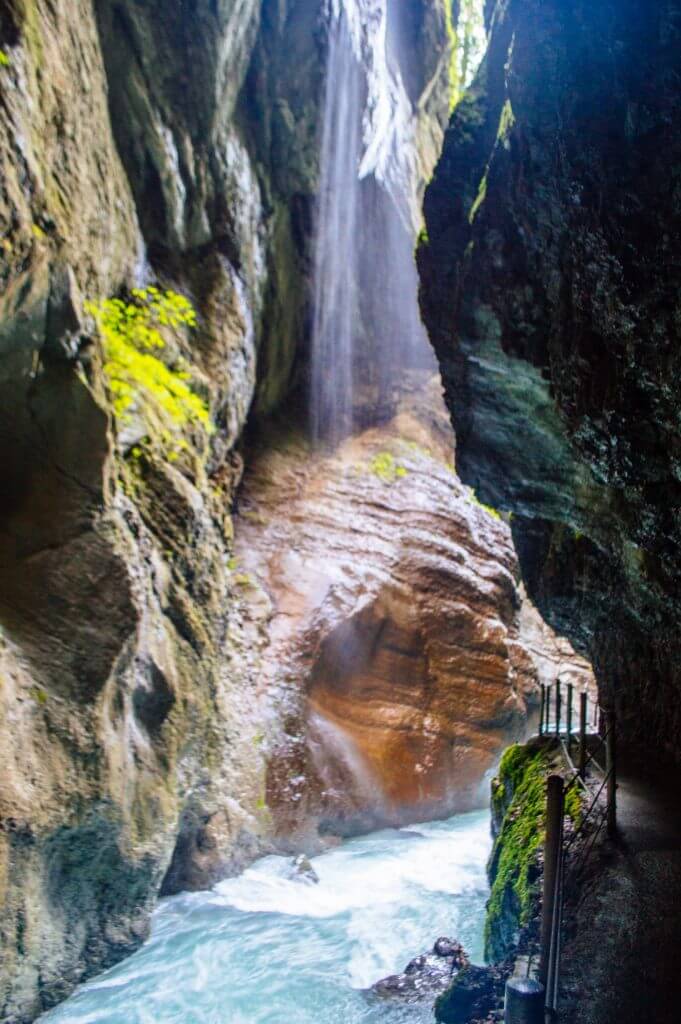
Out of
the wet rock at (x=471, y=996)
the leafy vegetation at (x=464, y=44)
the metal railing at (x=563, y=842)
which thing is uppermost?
the leafy vegetation at (x=464, y=44)

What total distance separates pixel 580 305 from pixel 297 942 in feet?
24.7

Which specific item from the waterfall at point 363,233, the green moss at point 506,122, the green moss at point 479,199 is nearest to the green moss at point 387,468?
the waterfall at point 363,233

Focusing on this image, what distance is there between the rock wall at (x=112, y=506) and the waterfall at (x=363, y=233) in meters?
3.88

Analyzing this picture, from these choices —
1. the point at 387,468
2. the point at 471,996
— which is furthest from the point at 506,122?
the point at 387,468

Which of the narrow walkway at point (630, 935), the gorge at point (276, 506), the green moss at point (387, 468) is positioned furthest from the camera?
the green moss at point (387, 468)

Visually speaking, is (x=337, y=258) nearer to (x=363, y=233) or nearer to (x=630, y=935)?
(x=363, y=233)

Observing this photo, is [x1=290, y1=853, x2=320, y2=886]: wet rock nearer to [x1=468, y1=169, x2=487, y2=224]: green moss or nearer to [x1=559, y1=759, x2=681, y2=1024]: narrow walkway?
[x1=559, y1=759, x2=681, y2=1024]: narrow walkway

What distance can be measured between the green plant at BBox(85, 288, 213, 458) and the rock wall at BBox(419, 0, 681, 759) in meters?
3.67

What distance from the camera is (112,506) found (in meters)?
6.96

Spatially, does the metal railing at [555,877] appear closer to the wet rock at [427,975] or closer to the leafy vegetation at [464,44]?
the wet rock at [427,975]

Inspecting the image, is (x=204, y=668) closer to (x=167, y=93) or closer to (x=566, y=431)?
(x=566, y=431)

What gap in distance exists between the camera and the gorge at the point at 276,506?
17.9 ft

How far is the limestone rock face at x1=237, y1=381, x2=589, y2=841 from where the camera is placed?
1225cm

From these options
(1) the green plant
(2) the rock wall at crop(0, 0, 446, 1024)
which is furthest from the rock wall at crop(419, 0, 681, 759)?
(2) the rock wall at crop(0, 0, 446, 1024)
